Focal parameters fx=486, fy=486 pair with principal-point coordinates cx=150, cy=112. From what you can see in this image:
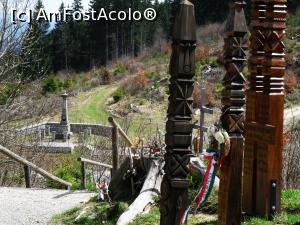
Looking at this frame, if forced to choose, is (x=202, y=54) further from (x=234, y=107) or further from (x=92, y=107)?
(x=234, y=107)

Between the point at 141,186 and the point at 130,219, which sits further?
the point at 141,186

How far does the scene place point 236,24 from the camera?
4215 mm

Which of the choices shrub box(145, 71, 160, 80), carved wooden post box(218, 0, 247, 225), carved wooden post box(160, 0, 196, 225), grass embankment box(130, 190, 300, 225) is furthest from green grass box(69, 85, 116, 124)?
carved wooden post box(160, 0, 196, 225)

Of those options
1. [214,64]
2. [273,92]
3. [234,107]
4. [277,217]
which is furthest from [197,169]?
[214,64]

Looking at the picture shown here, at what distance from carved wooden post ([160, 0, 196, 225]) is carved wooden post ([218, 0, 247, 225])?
2.08 ft

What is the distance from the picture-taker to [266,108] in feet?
17.7

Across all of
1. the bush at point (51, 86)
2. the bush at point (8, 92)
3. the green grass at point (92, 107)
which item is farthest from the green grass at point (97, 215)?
the bush at point (51, 86)

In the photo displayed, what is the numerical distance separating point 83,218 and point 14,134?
7204 mm

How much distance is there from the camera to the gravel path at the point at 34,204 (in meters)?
7.91

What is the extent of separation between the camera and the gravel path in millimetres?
7910

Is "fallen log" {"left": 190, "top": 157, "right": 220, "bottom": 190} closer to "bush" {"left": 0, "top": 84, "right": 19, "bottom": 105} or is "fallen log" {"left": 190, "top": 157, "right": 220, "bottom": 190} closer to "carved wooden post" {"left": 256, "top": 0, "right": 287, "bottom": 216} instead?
"carved wooden post" {"left": 256, "top": 0, "right": 287, "bottom": 216}

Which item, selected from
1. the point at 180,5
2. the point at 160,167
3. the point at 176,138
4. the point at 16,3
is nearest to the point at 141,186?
the point at 160,167

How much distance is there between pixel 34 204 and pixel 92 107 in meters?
22.6

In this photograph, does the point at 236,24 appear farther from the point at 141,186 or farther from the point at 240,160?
the point at 141,186
